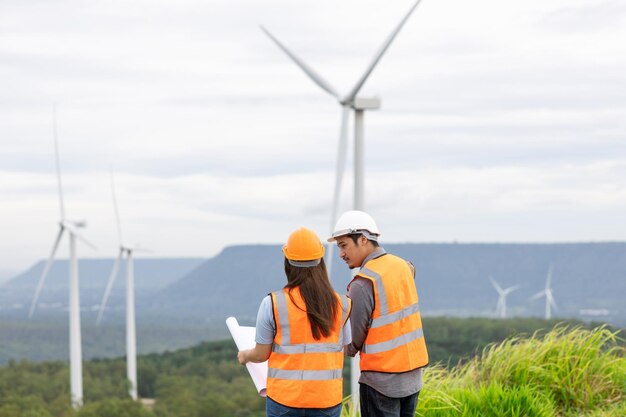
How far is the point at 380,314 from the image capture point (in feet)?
23.8

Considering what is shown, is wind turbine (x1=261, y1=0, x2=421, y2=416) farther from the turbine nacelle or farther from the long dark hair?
the long dark hair

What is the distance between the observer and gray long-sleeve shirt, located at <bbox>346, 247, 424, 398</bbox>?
7.19 meters

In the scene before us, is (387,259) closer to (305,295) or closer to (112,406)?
(305,295)

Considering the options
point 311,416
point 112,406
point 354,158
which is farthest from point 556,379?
point 112,406

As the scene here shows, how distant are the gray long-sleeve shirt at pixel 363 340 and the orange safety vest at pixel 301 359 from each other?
0.32m

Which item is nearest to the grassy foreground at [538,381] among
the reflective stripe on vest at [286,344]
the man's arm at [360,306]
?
the man's arm at [360,306]

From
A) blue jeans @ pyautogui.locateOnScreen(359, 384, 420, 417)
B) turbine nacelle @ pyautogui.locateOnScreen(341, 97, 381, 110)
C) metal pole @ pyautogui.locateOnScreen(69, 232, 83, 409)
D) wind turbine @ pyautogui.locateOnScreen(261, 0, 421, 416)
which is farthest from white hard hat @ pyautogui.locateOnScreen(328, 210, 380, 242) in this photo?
metal pole @ pyautogui.locateOnScreen(69, 232, 83, 409)

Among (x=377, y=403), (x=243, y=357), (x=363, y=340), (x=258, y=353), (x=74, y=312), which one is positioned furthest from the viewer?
(x=74, y=312)

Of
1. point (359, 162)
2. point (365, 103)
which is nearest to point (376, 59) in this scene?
point (365, 103)

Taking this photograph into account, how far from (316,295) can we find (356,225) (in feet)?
2.86

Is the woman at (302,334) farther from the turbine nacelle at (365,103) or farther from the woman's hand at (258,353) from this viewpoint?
the turbine nacelle at (365,103)

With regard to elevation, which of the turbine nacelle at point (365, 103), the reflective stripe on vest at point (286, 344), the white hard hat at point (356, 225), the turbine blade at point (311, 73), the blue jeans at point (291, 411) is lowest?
the blue jeans at point (291, 411)

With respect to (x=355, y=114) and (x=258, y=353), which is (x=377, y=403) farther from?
(x=355, y=114)

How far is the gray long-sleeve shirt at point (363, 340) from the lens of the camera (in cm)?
719
